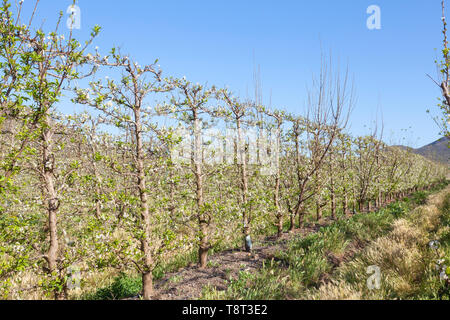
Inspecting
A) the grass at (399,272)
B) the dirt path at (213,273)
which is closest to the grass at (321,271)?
the grass at (399,272)

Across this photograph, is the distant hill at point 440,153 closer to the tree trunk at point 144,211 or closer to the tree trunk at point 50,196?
the tree trunk at point 144,211

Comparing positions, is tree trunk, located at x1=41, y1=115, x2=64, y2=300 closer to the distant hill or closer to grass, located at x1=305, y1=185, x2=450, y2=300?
grass, located at x1=305, y1=185, x2=450, y2=300

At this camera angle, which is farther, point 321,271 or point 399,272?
point 321,271

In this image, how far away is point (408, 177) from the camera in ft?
82.4

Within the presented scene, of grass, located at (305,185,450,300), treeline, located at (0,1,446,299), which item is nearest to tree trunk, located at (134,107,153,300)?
treeline, located at (0,1,446,299)

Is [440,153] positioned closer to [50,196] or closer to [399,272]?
[399,272]

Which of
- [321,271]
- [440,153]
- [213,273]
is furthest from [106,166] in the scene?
[440,153]

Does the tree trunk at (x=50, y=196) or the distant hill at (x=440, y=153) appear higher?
the distant hill at (x=440, y=153)

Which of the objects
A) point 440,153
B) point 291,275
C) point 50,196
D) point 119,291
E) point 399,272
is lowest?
point 119,291

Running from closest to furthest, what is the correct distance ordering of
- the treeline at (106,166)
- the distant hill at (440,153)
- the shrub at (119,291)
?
the treeline at (106,166), the shrub at (119,291), the distant hill at (440,153)

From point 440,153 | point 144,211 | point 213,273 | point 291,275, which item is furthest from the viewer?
point 440,153

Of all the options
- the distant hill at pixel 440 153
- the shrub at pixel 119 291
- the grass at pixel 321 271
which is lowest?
the shrub at pixel 119 291

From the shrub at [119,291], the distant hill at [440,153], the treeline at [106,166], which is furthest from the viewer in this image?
the distant hill at [440,153]
